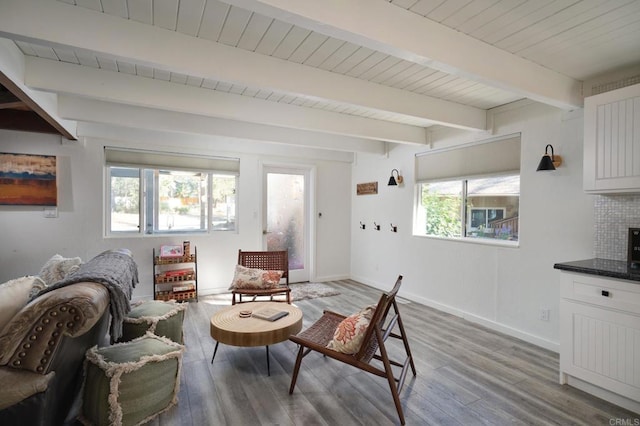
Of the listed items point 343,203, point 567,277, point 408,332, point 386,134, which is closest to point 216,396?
point 408,332

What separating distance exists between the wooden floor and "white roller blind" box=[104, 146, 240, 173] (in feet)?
8.10

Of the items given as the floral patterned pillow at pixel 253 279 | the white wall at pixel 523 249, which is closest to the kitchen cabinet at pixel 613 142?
the white wall at pixel 523 249

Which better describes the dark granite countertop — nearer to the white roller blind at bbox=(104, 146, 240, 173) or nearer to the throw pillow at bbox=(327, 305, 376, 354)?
the throw pillow at bbox=(327, 305, 376, 354)

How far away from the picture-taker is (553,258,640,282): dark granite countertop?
6.83 feet

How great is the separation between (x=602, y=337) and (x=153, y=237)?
4891 mm

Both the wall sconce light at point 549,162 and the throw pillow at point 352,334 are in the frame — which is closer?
the throw pillow at point 352,334

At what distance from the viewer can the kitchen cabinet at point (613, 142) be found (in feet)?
7.36

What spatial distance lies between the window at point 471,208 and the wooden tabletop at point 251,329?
2439mm

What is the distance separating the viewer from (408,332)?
11.1 ft

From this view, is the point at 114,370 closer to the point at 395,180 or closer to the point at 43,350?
the point at 43,350

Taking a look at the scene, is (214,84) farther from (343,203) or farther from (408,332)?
(343,203)

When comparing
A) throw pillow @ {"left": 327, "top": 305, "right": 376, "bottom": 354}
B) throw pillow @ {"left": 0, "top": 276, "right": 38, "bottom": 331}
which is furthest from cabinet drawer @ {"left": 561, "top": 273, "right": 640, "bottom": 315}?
throw pillow @ {"left": 0, "top": 276, "right": 38, "bottom": 331}

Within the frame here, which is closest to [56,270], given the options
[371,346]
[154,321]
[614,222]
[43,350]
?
[154,321]

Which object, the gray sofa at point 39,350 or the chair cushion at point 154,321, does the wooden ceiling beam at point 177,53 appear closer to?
the gray sofa at point 39,350
